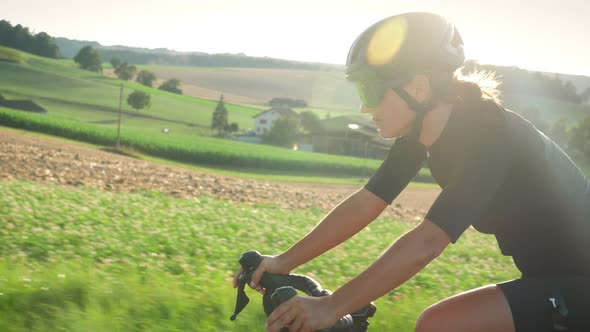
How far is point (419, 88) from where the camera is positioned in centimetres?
233

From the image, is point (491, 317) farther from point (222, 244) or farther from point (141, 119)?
point (141, 119)

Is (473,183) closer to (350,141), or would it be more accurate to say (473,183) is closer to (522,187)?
(522,187)

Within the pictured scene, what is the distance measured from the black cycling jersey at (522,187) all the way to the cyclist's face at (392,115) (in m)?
0.15

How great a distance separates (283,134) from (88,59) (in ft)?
240

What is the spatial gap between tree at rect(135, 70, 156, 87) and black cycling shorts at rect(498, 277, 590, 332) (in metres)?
150

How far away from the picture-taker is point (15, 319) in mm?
3555

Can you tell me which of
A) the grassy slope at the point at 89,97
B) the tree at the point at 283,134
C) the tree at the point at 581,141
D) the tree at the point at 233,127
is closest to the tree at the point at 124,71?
the grassy slope at the point at 89,97

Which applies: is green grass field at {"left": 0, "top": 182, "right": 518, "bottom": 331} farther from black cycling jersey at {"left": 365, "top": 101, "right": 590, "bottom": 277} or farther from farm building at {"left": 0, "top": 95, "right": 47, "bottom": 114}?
farm building at {"left": 0, "top": 95, "right": 47, "bottom": 114}

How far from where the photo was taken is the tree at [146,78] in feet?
478

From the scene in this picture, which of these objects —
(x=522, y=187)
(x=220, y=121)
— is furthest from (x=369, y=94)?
(x=220, y=121)

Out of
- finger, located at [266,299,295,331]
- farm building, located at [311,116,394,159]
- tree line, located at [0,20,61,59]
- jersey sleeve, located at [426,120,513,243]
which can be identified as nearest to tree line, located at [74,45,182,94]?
tree line, located at [0,20,61,59]

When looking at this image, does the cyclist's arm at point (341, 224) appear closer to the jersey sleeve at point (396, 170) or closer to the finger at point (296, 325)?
the jersey sleeve at point (396, 170)

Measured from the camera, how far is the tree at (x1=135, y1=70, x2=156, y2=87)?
14562 centimetres

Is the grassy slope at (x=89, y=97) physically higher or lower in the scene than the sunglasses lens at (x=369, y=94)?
lower
